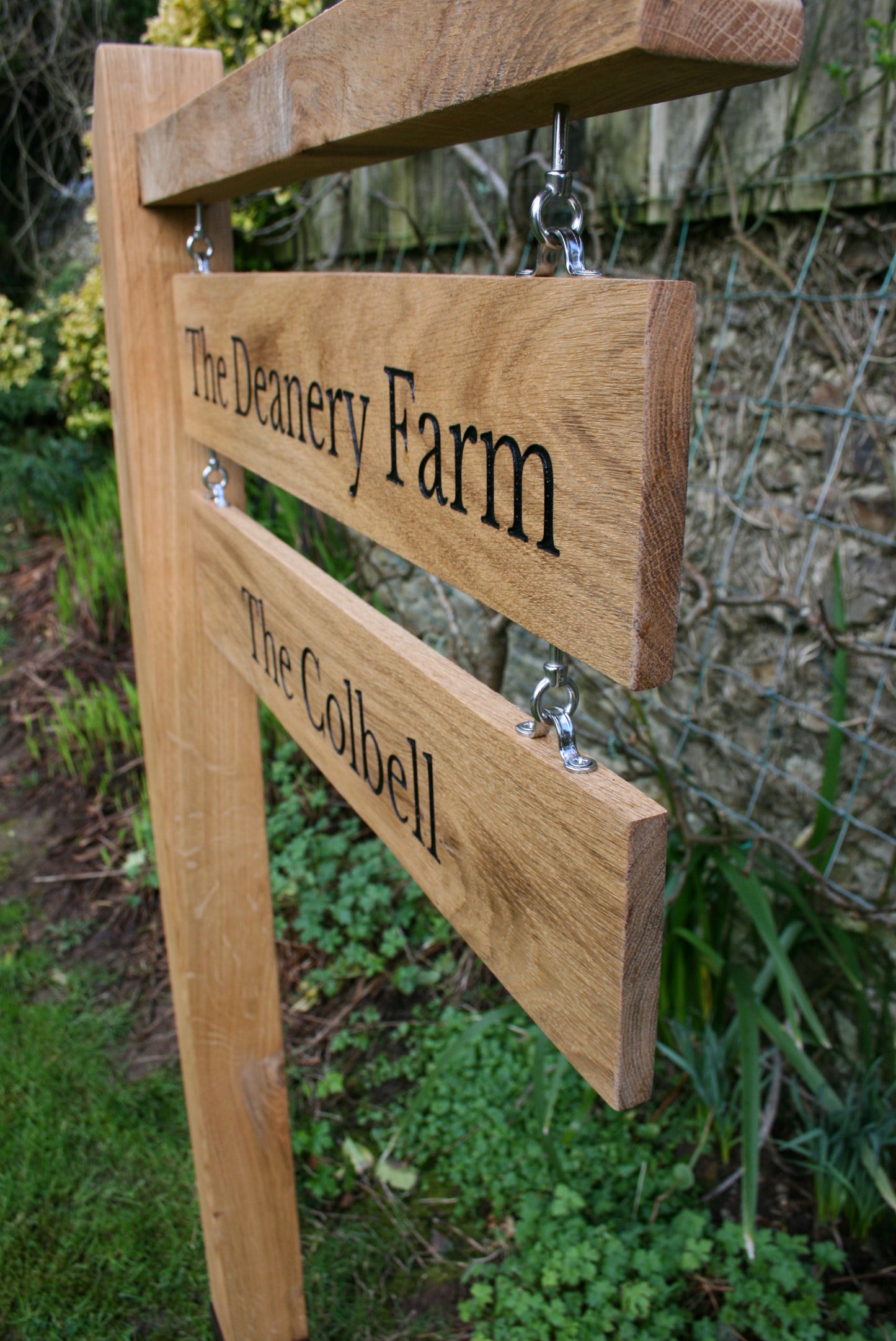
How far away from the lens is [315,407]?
0.88m

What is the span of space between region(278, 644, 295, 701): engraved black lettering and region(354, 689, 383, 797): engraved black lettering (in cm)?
20

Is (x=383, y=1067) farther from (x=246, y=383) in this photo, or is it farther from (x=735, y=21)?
(x=735, y=21)

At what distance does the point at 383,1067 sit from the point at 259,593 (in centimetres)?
164

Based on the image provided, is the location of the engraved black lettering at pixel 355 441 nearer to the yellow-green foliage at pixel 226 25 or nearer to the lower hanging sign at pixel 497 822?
the lower hanging sign at pixel 497 822

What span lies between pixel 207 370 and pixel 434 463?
650mm

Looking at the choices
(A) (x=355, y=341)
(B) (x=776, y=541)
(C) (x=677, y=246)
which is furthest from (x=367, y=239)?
(A) (x=355, y=341)

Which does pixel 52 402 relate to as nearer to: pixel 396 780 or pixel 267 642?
pixel 267 642

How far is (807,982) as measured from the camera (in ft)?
6.93

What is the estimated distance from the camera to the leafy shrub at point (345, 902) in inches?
105

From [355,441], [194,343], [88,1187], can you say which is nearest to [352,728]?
[355,441]

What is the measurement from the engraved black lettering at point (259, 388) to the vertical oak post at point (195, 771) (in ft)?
1.21

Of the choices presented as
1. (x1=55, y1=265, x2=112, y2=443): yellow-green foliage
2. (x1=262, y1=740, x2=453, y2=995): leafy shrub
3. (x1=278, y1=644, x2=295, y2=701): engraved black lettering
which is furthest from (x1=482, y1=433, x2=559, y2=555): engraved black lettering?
Result: (x1=55, y1=265, x2=112, y2=443): yellow-green foliage

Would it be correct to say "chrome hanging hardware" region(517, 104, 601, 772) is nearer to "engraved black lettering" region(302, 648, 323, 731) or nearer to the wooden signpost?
the wooden signpost

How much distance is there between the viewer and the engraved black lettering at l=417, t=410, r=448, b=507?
66cm
